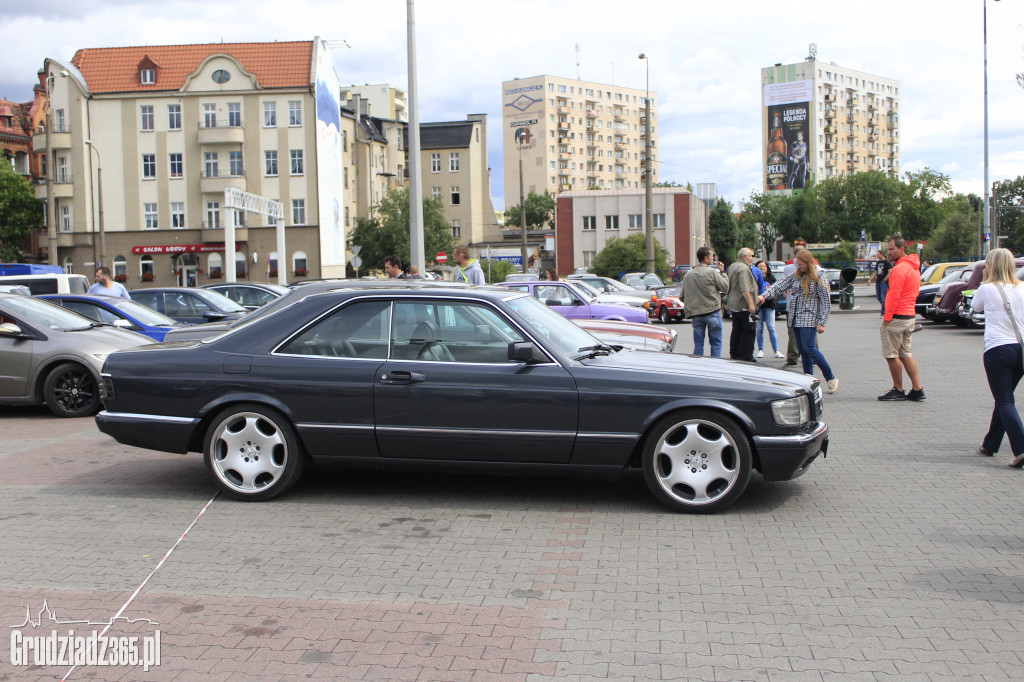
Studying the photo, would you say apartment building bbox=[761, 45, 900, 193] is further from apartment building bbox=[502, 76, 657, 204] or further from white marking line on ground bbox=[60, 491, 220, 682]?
white marking line on ground bbox=[60, 491, 220, 682]

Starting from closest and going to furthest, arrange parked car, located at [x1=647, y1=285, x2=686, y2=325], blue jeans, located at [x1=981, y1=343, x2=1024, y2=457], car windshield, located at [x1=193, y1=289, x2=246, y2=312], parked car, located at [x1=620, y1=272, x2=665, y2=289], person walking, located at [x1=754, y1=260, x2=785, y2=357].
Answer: blue jeans, located at [x1=981, y1=343, x2=1024, y2=457] < person walking, located at [x1=754, y1=260, x2=785, y2=357] < car windshield, located at [x1=193, y1=289, x2=246, y2=312] < parked car, located at [x1=647, y1=285, x2=686, y2=325] < parked car, located at [x1=620, y1=272, x2=665, y2=289]

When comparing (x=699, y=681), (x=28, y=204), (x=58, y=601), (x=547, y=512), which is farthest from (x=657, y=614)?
(x=28, y=204)

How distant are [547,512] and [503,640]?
2115 millimetres

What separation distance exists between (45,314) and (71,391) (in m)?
1.17

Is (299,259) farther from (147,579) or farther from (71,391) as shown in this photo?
(147,579)

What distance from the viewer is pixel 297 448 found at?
20.3 ft

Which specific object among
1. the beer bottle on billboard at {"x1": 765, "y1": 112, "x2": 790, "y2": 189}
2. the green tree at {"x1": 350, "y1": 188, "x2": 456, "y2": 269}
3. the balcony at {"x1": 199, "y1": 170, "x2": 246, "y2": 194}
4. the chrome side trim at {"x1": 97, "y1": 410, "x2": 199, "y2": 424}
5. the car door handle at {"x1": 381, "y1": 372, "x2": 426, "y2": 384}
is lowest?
the chrome side trim at {"x1": 97, "y1": 410, "x2": 199, "y2": 424}

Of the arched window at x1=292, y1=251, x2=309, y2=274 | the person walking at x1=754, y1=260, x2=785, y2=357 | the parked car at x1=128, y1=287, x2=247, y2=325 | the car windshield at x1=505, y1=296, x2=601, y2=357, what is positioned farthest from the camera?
the arched window at x1=292, y1=251, x2=309, y2=274

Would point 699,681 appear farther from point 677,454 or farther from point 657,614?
point 677,454

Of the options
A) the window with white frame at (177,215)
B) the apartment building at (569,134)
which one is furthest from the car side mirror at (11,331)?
the apartment building at (569,134)

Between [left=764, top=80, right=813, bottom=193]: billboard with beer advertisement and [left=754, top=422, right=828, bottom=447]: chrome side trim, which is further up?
[left=764, top=80, right=813, bottom=193]: billboard with beer advertisement

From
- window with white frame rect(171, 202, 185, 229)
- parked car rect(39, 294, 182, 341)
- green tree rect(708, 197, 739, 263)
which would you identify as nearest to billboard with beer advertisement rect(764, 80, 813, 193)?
green tree rect(708, 197, 739, 263)

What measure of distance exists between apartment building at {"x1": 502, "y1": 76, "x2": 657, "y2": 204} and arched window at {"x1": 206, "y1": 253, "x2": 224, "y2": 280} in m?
75.4

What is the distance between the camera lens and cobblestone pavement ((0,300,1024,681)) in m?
3.73
